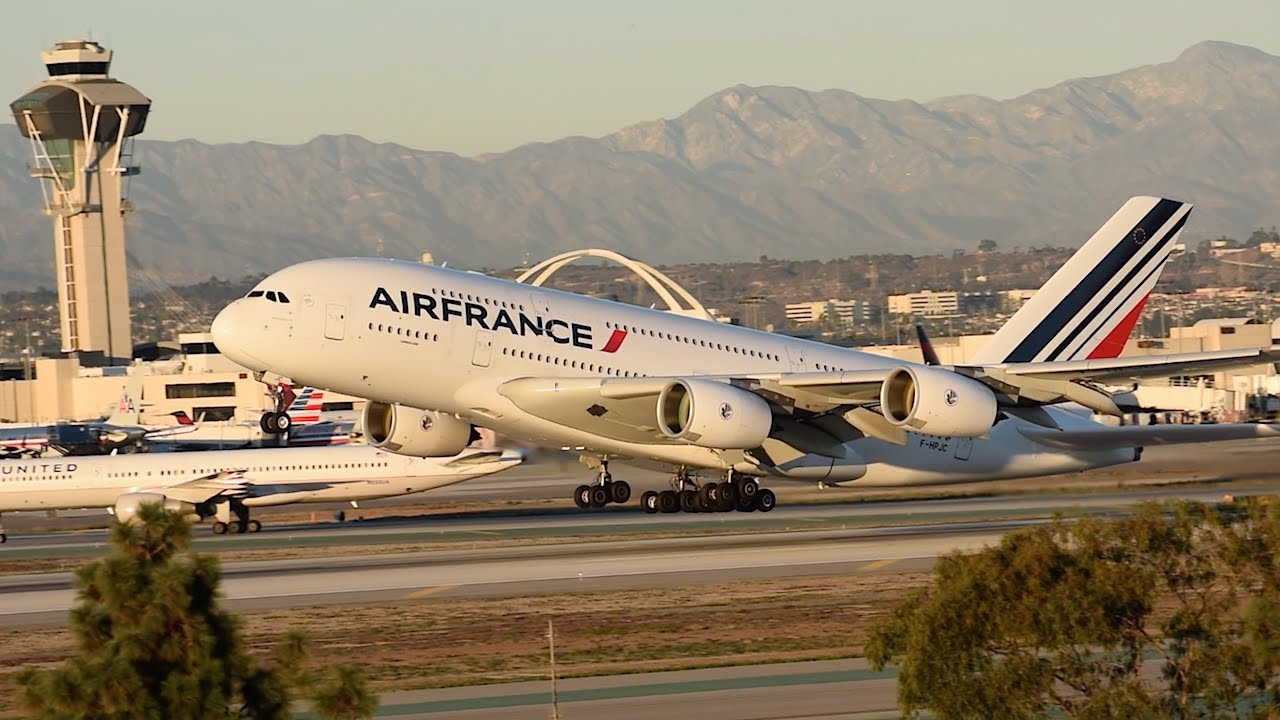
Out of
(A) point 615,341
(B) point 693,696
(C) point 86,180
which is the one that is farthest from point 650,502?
(C) point 86,180

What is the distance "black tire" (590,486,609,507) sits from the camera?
46.5m

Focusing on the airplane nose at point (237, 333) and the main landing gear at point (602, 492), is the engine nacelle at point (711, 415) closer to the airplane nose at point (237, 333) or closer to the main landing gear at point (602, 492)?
the main landing gear at point (602, 492)

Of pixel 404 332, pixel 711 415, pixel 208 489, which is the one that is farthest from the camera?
pixel 208 489

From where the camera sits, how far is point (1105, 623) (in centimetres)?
2019

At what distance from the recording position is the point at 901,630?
20781 millimetres

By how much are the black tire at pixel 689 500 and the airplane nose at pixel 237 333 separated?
12321mm

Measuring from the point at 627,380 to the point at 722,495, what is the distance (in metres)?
5.44

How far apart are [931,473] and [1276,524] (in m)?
30.0

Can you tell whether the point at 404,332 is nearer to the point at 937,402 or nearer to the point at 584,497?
the point at 584,497

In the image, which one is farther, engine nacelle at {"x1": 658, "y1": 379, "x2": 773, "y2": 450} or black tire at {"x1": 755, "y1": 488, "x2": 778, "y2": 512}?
black tire at {"x1": 755, "y1": 488, "x2": 778, "y2": 512}

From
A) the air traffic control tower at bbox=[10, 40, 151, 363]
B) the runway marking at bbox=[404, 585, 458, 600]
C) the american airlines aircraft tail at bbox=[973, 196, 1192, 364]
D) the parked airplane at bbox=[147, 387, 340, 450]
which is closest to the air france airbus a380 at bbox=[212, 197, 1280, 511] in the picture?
the runway marking at bbox=[404, 585, 458, 600]

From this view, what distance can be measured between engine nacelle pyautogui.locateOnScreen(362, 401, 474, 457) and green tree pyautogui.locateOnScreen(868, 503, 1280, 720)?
26.3 metres

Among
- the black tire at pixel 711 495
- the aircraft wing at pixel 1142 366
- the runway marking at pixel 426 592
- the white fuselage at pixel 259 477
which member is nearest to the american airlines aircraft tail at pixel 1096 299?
the aircraft wing at pixel 1142 366

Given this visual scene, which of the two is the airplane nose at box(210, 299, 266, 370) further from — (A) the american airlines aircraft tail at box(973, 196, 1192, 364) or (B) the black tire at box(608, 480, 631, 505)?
(A) the american airlines aircraft tail at box(973, 196, 1192, 364)
